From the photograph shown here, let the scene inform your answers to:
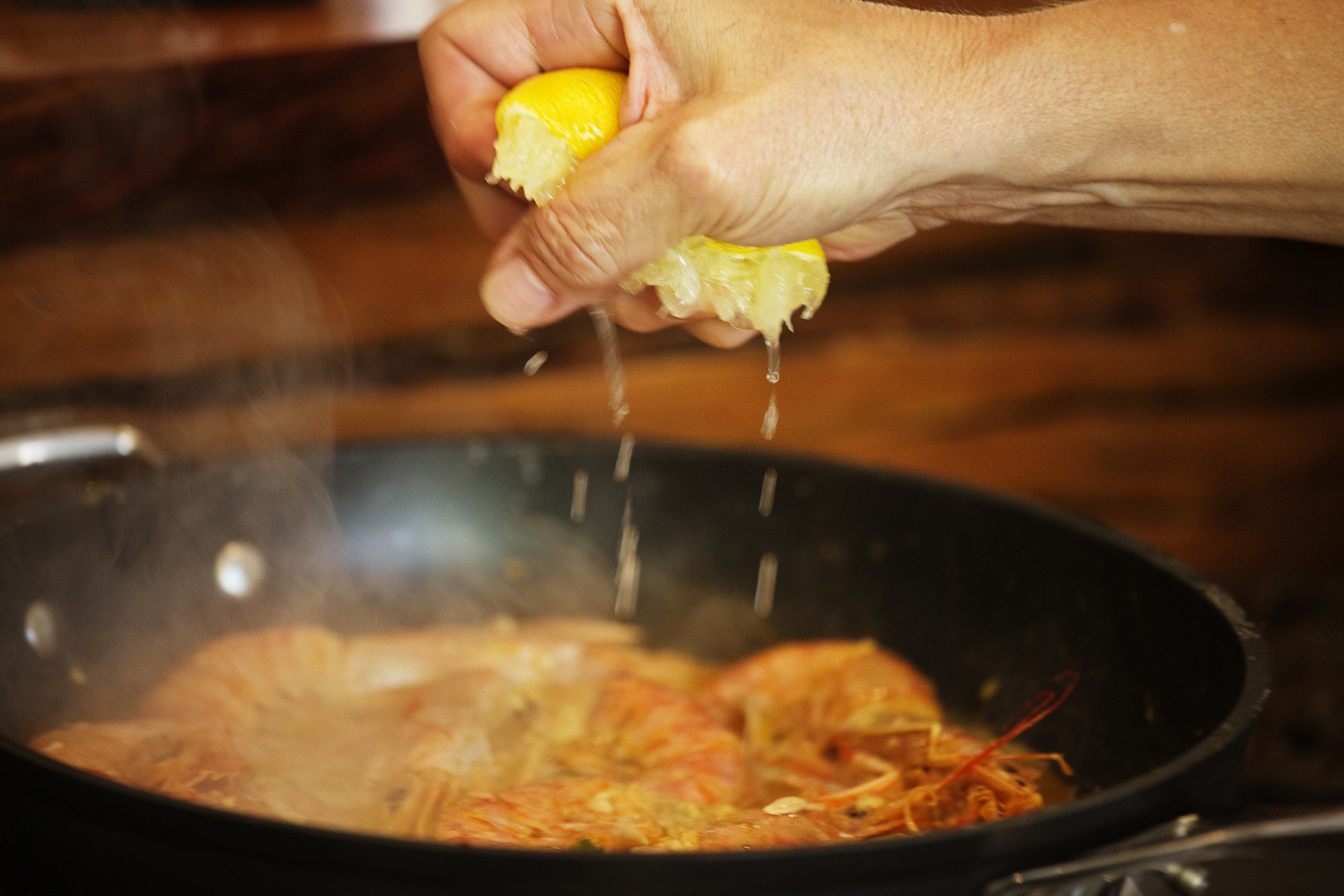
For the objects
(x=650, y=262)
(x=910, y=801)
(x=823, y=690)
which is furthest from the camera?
(x=823, y=690)

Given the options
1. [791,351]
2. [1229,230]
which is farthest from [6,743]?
[791,351]

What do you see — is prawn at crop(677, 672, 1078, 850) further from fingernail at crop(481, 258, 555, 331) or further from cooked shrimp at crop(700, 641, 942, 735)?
fingernail at crop(481, 258, 555, 331)

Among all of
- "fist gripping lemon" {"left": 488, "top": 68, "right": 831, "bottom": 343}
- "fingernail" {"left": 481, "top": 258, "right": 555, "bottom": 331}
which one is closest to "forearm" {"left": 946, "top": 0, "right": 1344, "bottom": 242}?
"fist gripping lemon" {"left": 488, "top": 68, "right": 831, "bottom": 343}

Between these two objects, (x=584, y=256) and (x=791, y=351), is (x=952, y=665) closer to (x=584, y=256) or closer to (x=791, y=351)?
(x=584, y=256)

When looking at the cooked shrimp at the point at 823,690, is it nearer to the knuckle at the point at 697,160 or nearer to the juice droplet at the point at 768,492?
the juice droplet at the point at 768,492

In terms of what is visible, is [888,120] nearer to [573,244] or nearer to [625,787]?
[573,244]

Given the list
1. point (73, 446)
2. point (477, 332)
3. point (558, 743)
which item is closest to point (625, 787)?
point (558, 743)
